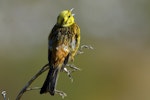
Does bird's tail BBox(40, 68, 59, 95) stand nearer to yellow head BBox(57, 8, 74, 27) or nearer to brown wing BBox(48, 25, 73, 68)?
brown wing BBox(48, 25, 73, 68)

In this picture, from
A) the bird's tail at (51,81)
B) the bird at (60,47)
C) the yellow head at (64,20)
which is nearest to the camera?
the bird's tail at (51,81)

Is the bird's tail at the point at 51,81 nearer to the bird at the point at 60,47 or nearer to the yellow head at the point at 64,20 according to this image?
the bird at the point at 60,47

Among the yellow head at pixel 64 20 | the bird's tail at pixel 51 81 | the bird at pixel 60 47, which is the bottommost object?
the bird's tail at pixel 51 81

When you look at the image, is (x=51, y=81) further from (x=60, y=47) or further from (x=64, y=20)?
(x=64, y=20)

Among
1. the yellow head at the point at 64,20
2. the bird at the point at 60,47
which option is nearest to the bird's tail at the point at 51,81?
the bird at the point at 60,47

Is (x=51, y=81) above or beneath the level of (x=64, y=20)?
beneath

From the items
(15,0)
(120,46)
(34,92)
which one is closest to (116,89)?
(34,92)

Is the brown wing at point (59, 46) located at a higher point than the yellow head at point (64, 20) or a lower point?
lower

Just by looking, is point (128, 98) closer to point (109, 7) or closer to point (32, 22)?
point (32, 22)

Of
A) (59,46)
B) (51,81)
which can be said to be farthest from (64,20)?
(51,81)
